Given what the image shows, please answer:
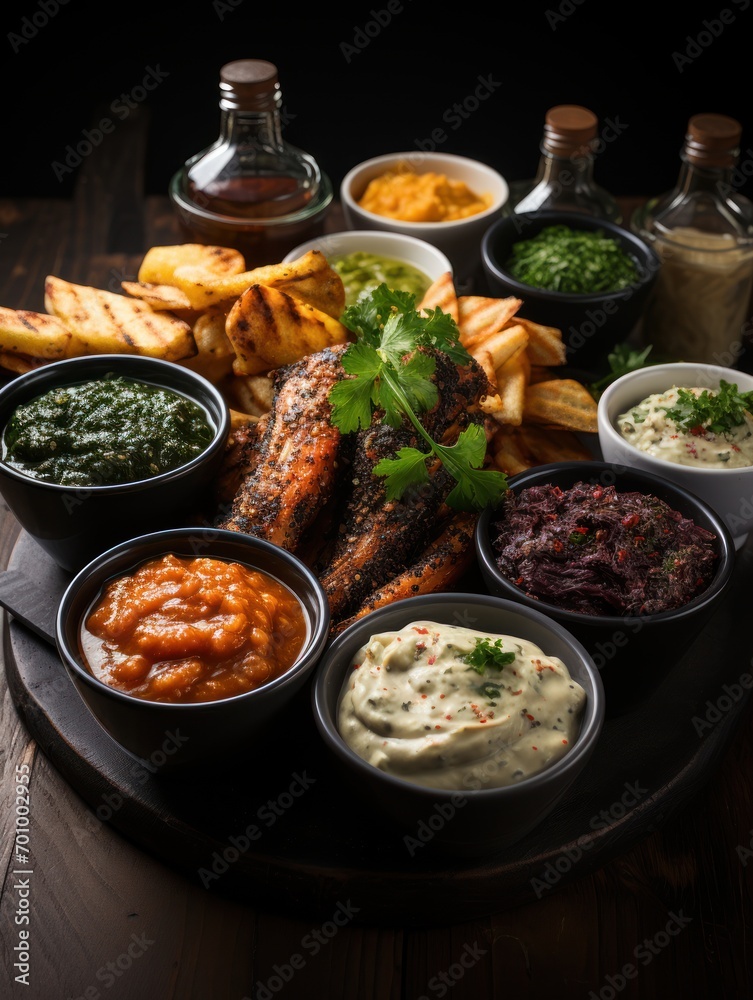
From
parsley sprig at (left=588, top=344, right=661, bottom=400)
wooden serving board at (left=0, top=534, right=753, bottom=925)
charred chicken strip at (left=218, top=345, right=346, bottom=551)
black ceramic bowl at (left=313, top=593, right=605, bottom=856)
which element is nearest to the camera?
black ceramic bowl at (left=313, top=593, right=605, bottom=856)

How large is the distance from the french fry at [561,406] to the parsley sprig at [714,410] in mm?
330

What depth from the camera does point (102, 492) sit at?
10.2 ft

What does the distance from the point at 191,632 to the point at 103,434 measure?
3.26 feet

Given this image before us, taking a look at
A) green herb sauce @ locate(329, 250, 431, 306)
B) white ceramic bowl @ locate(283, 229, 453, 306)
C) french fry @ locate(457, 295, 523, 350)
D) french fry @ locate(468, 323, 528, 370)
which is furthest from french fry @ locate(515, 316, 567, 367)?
white ceramic bowl @ locate(283, 229, 453, 306)

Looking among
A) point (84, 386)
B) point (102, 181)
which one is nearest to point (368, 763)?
point (84, 386)

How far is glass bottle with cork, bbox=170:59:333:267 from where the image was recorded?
15.3 feet

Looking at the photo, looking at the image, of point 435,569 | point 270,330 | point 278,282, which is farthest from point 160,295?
point 435,569

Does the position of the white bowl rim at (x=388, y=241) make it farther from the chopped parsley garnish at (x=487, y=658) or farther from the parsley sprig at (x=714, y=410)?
the chopped parsley garnish at (x=487, y=658)

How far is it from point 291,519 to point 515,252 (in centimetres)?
207

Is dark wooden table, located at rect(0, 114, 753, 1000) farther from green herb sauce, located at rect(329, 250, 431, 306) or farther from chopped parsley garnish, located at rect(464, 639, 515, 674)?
green herb sauce, located at rect(329, 250, 431, 306)

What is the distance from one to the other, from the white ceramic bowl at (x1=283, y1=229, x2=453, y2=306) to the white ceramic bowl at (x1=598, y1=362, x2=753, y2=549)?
47.9 inches

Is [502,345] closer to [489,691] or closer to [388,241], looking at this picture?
[388,241]

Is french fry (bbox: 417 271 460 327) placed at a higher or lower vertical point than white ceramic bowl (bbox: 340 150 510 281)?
higher

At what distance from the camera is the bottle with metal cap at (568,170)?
4.84 m
